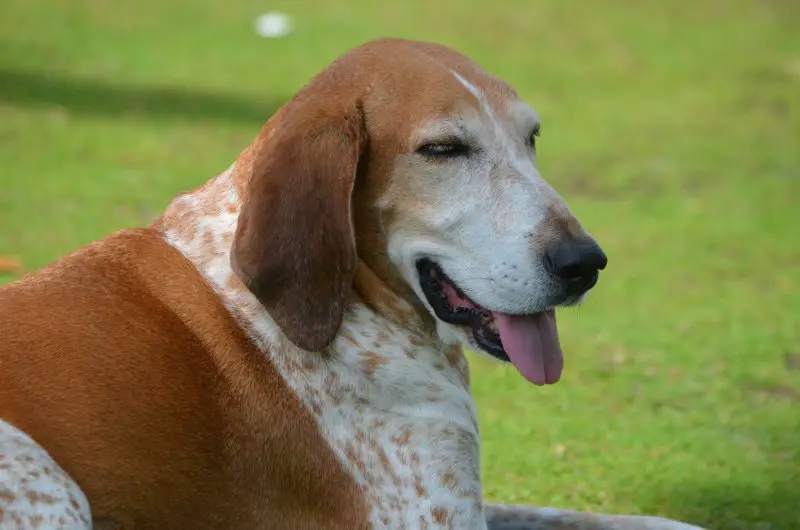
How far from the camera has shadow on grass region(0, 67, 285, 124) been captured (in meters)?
12.1

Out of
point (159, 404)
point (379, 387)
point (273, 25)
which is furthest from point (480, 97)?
point (273, 25)

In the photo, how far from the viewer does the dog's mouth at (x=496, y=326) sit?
4.00 m

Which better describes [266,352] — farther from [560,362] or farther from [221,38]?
[221,38]

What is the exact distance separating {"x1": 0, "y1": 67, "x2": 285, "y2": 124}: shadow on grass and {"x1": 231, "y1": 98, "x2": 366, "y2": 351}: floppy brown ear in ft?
26.5

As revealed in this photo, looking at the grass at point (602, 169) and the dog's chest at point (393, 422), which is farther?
the grass at point (602, 169)

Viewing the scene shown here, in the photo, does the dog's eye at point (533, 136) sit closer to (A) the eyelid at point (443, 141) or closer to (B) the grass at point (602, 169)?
(A) the eyelid at point (443, 141)

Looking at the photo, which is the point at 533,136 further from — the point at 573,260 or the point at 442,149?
the point at 573,260

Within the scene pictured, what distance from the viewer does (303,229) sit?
3854 millimetres

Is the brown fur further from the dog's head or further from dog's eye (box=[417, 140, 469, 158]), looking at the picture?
dog's eye (box=[417, 140, 469, 158])

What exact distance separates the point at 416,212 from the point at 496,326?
421 millimetres

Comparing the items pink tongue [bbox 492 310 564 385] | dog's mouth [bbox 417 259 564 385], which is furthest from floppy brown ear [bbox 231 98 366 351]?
pink tongue [bbox 492 310 564 385]

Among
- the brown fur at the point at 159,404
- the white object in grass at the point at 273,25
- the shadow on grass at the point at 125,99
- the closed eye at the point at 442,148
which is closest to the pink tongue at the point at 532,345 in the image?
the closed eye at the point at 442,148

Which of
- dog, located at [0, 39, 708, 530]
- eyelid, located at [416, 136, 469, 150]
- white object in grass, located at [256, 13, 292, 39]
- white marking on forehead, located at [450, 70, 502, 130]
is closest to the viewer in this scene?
dog, located at [0, 39, 708, 530]

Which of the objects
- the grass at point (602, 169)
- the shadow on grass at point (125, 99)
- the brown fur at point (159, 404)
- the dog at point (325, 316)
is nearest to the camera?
the brown fur at point (159, 404)
